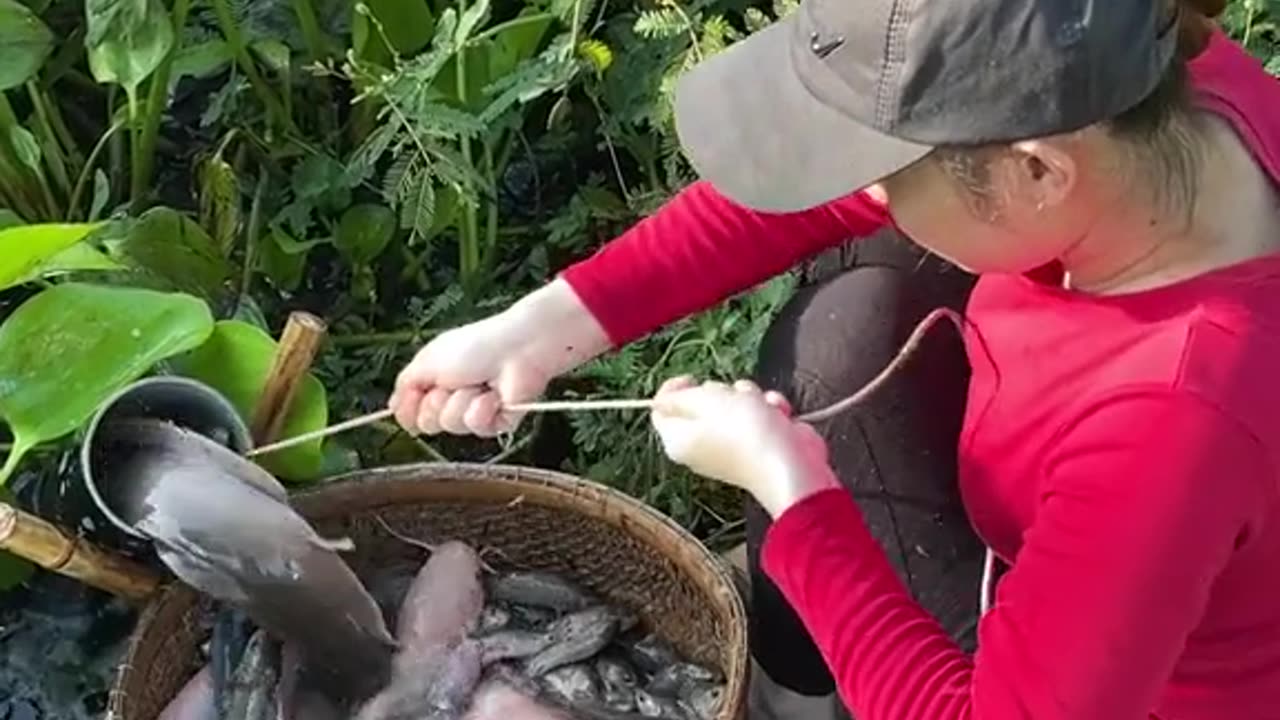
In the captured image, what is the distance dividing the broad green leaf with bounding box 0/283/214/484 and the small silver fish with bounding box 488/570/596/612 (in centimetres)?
30

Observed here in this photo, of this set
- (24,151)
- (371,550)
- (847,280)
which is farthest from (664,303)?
(24,151)

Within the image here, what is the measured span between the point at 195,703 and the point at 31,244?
1.09 feet

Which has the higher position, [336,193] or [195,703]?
[336,193]

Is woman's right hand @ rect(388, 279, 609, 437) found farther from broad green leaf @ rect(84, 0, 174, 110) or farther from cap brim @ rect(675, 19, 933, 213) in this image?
broad green leaf @ rect(84, 0, 174, 110)

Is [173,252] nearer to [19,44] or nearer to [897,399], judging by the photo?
[19,44]

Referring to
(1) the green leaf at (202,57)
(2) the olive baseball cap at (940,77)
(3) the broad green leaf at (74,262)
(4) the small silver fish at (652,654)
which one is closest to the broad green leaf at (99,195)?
(1) the green leaf at (202,57)

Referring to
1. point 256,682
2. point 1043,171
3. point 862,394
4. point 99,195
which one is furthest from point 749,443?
point 99,195

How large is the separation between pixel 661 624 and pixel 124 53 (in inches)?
21.8

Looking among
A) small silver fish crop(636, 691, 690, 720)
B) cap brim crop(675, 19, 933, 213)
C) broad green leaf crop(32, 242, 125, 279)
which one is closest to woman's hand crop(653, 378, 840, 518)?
cap brim crop(675, 19, 933, 213)

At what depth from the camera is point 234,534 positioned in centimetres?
123

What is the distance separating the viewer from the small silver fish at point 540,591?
1.45 meters

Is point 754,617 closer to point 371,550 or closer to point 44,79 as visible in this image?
point 371,550

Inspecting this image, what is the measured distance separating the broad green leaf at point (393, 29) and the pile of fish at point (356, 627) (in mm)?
375

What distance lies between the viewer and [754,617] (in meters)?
1.33
